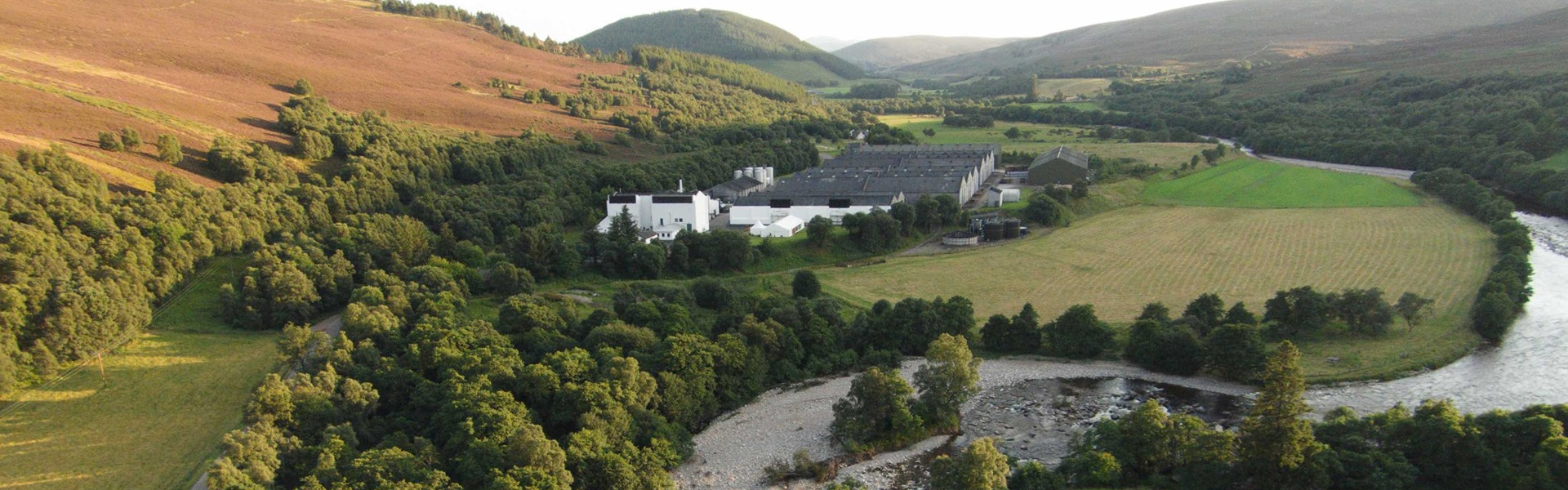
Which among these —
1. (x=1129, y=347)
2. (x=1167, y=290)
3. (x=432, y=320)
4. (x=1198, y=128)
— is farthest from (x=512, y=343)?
(x=1198, y=128)

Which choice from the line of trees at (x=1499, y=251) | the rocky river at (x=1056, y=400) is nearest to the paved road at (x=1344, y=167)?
the line of trees at (x=1499, y=251)

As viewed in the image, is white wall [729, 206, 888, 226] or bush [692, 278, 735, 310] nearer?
bush [692, 278, 735, 310]

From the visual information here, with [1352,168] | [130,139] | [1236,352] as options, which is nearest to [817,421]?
[1236,352]

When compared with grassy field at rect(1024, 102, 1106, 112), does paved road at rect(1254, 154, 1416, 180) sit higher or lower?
lower

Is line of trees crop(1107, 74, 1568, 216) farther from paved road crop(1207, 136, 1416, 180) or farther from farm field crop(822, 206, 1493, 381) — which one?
farm field crop(822, 206, 1493, 381)

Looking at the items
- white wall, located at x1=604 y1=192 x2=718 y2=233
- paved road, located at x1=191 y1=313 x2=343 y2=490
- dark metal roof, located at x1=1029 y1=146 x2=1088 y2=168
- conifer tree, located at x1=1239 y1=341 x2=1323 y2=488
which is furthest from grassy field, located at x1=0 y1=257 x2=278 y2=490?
dark metal roof, located at x1=1029 y1=146 x2=1088 y2=168

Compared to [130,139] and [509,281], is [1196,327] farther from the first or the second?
[130,139]

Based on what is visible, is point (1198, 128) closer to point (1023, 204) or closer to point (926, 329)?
point (1023, 204)
